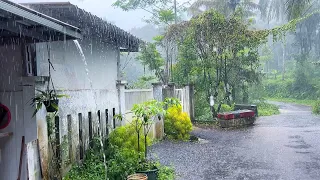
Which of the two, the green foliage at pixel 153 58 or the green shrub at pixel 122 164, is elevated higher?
the green foliage at pixel 153 58

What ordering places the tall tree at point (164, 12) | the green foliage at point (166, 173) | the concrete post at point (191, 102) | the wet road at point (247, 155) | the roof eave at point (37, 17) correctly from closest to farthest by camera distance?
the roof eave at point (37, 17) → the green foliage at point (166, 173) → the wet road at point (247, 155) → the concrete post at point (191, 102) → the tall tree at point (164, 12)

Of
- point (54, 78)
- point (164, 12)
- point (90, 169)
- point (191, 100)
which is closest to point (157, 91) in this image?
point (54, 78)

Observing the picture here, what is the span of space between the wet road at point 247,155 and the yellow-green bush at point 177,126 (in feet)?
2.24

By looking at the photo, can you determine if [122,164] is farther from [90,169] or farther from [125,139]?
[125,139]

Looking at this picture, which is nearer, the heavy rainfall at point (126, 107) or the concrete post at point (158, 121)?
the heavy rainfall at point (126, 107)

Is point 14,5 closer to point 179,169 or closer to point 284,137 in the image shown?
point 179,169

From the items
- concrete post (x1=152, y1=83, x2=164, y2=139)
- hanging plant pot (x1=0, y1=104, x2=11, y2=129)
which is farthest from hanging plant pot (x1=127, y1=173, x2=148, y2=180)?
concrete post (x1=152, y1=83, x2=164, y2=139)

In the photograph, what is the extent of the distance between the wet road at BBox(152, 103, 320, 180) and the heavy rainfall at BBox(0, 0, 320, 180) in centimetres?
3

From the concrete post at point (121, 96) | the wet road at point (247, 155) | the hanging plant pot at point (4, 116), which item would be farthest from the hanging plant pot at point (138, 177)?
the concrete post at point (121, 96)

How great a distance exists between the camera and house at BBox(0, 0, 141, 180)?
3.87 metres

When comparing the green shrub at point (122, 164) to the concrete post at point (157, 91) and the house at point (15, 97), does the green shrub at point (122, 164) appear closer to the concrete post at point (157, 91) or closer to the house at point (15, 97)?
the house at point (15, 97)

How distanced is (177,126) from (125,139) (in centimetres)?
459

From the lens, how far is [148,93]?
1171 cm

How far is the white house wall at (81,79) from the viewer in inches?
258
